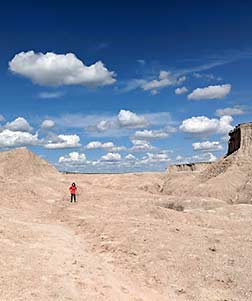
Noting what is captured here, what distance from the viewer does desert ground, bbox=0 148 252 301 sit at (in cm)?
1168

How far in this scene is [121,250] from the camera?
1598 centimetres

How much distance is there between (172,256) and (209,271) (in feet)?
6.06

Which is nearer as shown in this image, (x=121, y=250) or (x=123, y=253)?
(x=123, y=253)

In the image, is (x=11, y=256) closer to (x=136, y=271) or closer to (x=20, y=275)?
(x=20, y=275)

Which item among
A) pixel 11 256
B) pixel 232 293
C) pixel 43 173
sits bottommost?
pixel 232 293

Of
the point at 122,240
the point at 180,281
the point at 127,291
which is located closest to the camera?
the point at 127,291

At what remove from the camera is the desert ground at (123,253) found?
11.7m

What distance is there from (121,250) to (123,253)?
331mm

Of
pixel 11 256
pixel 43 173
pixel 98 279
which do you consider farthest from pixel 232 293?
pixel 43 173

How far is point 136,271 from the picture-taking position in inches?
540

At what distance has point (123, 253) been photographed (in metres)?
15.7

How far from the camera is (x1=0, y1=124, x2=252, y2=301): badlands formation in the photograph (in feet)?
38.4

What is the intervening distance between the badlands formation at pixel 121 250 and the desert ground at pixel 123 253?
1.1 inches

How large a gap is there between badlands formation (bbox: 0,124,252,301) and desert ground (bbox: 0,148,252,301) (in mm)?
29
